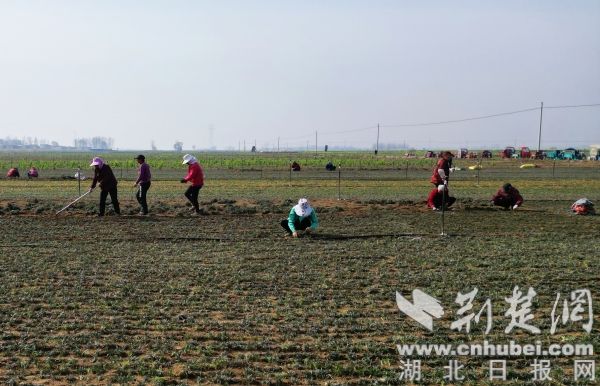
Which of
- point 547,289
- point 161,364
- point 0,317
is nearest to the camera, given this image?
point 161,364

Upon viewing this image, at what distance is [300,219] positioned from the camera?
12430 mm

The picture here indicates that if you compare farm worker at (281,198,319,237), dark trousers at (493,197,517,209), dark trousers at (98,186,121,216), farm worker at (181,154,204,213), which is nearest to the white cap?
farm worker at (281,198,319,237)

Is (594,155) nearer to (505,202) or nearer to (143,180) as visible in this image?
(505,202)

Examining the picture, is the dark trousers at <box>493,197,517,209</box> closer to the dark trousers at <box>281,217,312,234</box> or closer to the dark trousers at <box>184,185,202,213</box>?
the dark trousers at <box>281,217,312,234</box>

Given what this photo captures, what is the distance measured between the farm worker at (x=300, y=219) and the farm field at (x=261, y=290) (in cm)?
28

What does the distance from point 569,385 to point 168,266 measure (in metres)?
6.29

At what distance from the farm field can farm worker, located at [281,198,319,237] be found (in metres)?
0.28

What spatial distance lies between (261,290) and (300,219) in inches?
174

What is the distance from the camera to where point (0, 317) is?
267 inches

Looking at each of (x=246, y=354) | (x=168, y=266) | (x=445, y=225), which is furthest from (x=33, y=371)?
(x=445, y=225)

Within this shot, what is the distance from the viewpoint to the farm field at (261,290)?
213 inches

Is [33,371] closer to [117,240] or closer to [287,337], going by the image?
[287,337]

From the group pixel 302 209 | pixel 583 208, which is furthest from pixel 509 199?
pixel 302 209

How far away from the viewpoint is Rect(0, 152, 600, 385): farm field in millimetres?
5418
